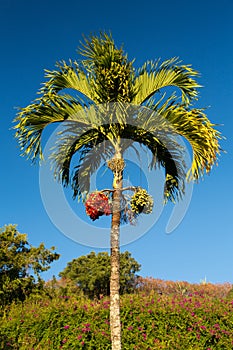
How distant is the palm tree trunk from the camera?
23.6 ft

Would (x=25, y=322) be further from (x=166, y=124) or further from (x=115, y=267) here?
(x=166, y=124)

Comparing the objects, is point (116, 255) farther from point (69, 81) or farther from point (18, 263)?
point (18, 263)

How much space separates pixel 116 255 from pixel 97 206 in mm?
959

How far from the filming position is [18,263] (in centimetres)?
1958

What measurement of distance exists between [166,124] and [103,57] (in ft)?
6.01

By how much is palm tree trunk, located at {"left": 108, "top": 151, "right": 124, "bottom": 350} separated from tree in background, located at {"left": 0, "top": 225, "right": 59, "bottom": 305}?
12449 mm

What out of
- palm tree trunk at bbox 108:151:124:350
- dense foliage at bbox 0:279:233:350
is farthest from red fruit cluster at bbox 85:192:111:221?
dense foliage at bbox 0:279:233:350

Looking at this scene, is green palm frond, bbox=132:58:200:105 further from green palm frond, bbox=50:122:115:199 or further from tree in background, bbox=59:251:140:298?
tree in background, bbox=59:251:140:298

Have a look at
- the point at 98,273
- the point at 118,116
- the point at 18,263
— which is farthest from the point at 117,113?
the point at 98,273

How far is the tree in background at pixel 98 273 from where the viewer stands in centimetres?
3194

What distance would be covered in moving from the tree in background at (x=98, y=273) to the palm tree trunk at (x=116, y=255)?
79.6 feet

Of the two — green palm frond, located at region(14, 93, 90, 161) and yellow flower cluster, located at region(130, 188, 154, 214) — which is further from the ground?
green palm frond, located at region(14, 93, 90, 161)

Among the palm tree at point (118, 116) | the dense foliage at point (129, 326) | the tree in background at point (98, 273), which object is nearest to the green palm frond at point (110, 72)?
the palm tree at point (118, 116)

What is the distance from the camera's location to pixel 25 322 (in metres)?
13.4
